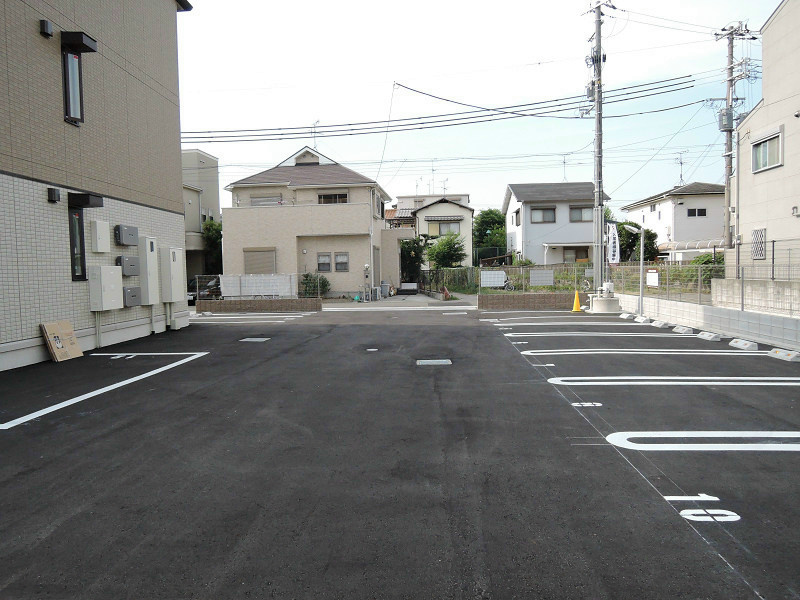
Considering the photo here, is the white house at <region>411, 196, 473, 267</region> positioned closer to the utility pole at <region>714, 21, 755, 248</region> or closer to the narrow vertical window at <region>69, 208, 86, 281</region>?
the utility pole at <region>714, 21, 755, 248</region>

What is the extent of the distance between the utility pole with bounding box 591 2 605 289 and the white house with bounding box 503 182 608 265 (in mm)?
20579

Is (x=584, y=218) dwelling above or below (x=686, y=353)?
above

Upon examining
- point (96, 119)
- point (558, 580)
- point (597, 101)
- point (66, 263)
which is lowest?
point (558, 580)

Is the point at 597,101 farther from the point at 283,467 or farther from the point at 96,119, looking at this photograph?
the point at 283,467

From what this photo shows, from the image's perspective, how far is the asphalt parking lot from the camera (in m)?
3.12

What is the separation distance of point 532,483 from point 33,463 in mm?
4370

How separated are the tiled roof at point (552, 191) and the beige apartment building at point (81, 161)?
31.0 metres

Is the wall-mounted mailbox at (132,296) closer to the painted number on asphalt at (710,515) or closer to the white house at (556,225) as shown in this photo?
the painted number on asphalt at (710,515)

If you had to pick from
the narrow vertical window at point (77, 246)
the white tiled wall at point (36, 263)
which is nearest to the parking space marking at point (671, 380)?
the white tiled wall at point (36, 263)

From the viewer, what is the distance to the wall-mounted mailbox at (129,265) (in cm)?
1251

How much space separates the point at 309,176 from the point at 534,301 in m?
16.9

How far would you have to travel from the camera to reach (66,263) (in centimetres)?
1079

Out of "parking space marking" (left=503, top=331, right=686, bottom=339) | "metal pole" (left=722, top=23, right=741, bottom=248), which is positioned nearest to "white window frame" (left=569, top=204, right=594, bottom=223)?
"metal pole" (left=722, top=23, right=741, bottom=248)

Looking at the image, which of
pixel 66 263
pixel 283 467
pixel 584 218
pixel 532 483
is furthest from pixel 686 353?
pixel 584 218
